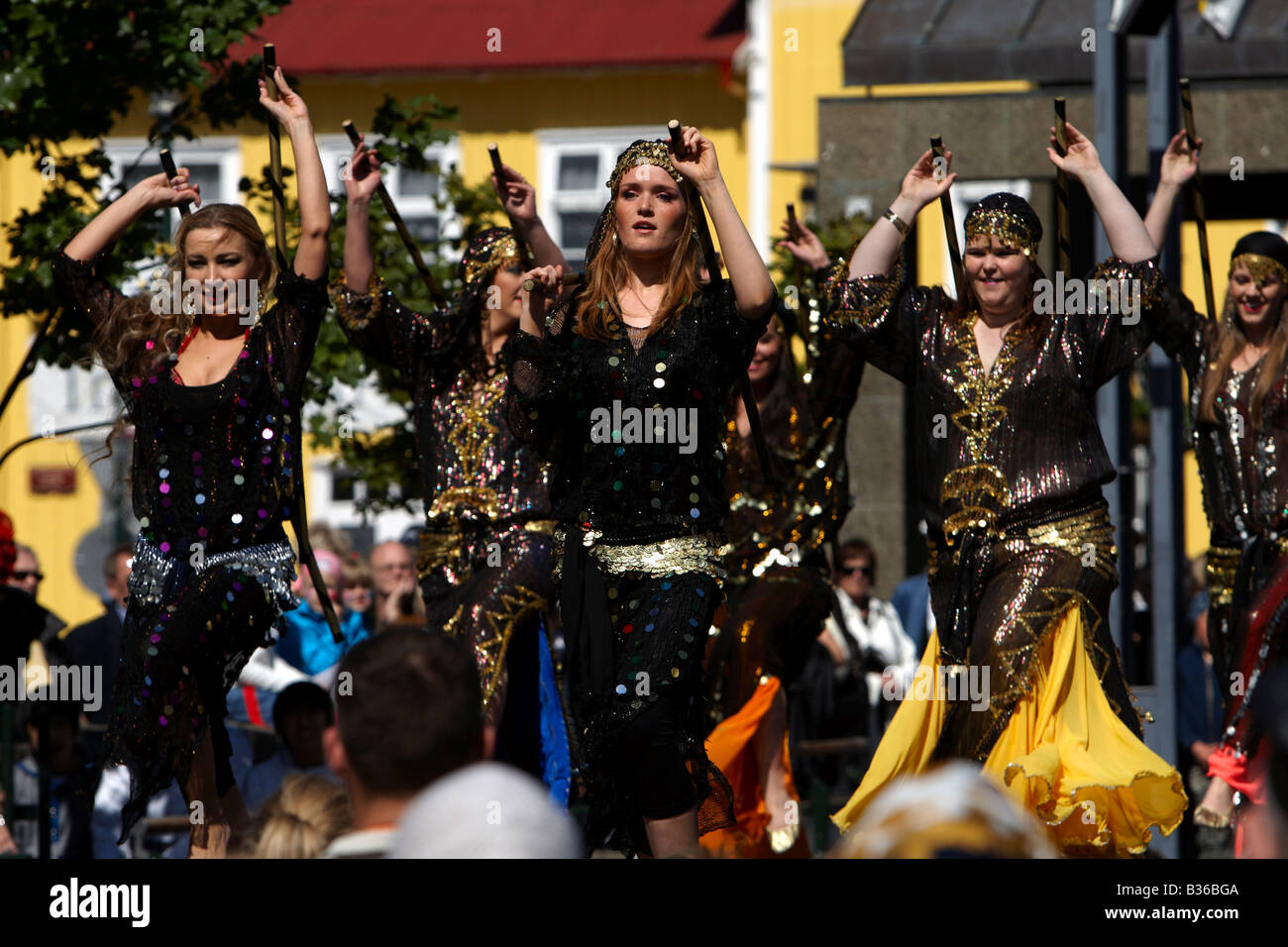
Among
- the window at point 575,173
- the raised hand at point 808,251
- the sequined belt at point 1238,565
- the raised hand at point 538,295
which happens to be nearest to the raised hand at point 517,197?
the raised hand at point 538,295

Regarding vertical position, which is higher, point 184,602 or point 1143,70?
point 1143,70

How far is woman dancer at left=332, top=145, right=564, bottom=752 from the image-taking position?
6.50 m

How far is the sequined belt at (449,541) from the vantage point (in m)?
6.66

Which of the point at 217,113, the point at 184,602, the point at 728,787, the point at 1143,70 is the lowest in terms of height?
the point at 728,787

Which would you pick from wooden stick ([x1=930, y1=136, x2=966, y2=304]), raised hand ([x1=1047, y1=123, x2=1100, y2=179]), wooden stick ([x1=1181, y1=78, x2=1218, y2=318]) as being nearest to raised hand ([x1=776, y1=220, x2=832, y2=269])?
wooden stick ([x1=930, y1=136, x2=966, y2=304])

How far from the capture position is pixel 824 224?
11.6m

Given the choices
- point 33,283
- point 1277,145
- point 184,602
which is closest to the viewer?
point 184,602

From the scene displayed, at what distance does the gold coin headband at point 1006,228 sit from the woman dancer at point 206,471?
1.97 meters

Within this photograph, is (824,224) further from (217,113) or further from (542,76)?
(542,76)

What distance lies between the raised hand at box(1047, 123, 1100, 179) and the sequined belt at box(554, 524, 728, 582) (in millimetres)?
1686

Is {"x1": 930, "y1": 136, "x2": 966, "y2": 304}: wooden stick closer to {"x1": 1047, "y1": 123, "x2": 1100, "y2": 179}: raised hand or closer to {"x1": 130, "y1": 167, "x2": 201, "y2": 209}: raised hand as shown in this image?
{"x1": 1047, "y1": 123, "x2": 1100, "y2": 179}: raised hand
